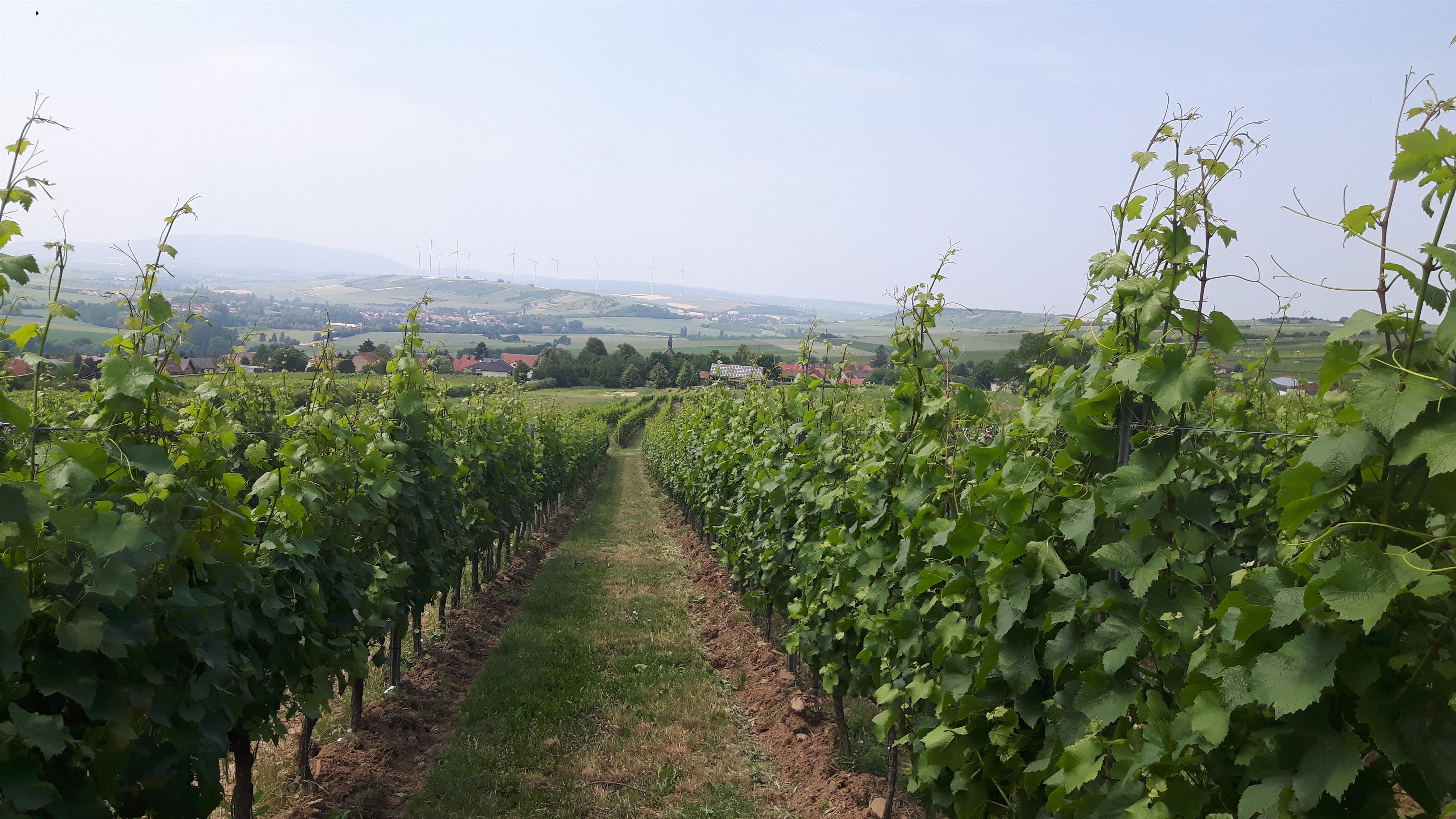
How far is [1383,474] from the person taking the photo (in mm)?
1767

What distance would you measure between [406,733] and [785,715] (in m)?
2.83

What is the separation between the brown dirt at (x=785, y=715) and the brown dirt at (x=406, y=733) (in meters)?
2.35

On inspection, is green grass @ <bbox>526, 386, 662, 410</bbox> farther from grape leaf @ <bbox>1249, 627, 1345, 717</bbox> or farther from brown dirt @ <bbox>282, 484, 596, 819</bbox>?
grape leaf @ <bbox>1249, 627, 1345, 717</bbox>

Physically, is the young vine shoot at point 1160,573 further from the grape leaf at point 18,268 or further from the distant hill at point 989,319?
the grape leaf at point 18,268

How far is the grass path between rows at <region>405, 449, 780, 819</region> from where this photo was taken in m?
5.06

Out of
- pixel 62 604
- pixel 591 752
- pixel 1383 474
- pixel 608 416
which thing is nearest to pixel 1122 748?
pixel 1383 474

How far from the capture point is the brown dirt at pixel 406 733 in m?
4.83

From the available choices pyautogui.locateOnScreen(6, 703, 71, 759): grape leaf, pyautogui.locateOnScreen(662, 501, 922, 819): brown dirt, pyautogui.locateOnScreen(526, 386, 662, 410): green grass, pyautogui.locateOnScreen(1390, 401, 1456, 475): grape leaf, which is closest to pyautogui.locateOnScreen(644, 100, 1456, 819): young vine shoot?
pyautogui.locateOnScreen(1390, 401, 1456, 475): grape leaf

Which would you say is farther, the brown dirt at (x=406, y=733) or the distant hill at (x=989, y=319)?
the brown dirt at (x=406, y=733)

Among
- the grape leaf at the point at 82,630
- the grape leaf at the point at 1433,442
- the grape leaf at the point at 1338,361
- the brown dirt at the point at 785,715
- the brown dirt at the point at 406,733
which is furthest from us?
the brown dirt at the point at 785,715

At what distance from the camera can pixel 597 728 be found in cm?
622

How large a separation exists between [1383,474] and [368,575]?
496 centimetres

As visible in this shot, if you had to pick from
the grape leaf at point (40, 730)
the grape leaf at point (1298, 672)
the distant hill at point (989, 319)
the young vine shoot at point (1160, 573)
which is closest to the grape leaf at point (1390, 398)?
the young vine shoot at point (1160, 573)

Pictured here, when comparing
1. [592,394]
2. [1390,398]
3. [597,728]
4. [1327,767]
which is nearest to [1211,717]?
[1327,767]
